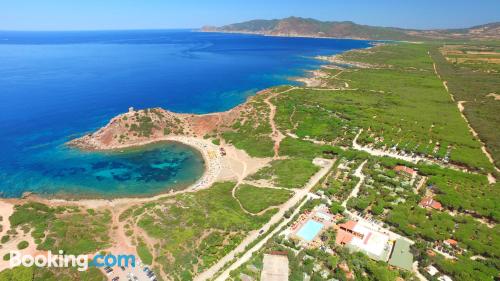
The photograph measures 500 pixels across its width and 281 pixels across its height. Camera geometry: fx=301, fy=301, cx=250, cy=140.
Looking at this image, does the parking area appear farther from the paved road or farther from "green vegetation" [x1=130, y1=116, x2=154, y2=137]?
"green vegetation" [x1=130, y1=116, x2=154, y2=137]

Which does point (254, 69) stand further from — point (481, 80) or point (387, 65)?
point (481, 80)

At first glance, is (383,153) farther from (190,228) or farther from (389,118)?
(190,228)

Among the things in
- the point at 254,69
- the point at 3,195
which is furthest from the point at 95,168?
the point at 254,69

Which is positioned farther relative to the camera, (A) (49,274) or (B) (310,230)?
(B) (310,230)

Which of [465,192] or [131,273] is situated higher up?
[465,192]

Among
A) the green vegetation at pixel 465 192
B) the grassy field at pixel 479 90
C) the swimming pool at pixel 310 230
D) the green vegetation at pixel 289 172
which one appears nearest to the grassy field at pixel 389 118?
the grassy field at pixel 479 90

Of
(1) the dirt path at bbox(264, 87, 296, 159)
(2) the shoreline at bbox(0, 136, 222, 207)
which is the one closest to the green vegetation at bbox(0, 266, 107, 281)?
(2) the shoreline at bbox(0, 136, 222, 207)

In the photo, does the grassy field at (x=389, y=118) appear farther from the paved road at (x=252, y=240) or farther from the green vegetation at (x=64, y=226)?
the green vegetation at (x=64, y=226)

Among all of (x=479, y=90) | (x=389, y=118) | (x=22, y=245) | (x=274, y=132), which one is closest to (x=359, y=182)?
(x=274, y=132)
